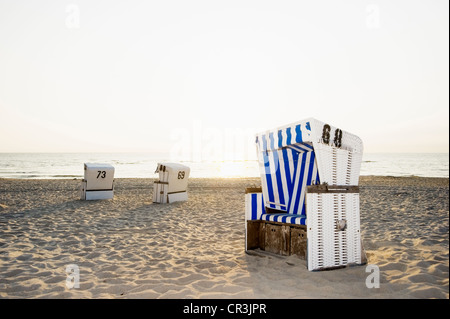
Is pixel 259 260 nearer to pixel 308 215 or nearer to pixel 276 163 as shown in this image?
pixel 308 215

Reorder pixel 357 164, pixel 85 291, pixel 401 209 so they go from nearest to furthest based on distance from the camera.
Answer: pixel 85 291 < pixel 357 164 < pixel 401 209

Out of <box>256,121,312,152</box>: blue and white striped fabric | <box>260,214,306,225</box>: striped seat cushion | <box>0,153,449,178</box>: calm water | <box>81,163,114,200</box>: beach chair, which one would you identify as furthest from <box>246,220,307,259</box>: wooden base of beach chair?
<box>0,153,449,178</box>: calm water

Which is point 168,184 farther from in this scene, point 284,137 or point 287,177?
point 284,137

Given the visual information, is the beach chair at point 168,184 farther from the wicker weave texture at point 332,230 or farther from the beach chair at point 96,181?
the wicker weave texture at point 332,230

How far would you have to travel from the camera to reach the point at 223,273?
426cm

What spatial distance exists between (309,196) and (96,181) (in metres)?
10.9

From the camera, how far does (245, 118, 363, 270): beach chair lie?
13.4 ft

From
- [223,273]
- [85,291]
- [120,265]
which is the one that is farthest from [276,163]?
[85,291]

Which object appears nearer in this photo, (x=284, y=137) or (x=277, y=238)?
(x=284, y=137)

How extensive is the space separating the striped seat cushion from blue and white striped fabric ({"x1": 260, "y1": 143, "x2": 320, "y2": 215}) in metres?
0.28

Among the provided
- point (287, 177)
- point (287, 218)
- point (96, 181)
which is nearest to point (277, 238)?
point (287, 218)

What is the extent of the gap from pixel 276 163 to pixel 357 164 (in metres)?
1.30

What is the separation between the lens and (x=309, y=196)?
4035mm
